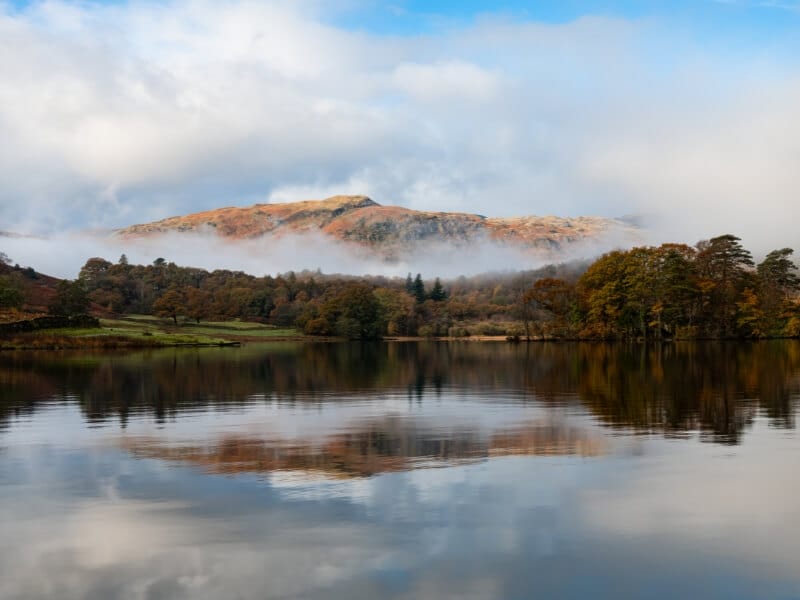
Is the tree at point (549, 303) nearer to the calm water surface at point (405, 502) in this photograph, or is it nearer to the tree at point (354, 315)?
the tree at point (354, 315)

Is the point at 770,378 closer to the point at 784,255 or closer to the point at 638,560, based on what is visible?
the point at 638,560

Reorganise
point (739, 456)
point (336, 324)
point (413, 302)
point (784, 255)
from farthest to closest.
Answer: point (413, 302)
point (336, 324)
point (784, 255)
point (739, 456)

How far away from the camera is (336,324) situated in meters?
148

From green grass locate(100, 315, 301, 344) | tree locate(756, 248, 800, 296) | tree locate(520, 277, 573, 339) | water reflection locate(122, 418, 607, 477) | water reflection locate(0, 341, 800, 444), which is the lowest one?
water reflection locate(0, 341, 800, 444)

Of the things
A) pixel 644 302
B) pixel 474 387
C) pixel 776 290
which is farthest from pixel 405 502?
pixel 776 290

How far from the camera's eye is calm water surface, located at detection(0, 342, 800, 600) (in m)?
8.67

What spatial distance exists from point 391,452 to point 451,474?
9.23 feet

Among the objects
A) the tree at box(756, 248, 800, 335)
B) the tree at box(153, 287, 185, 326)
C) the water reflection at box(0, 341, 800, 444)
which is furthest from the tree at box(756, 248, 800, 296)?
the tree at box(153, 287, 185, 326)

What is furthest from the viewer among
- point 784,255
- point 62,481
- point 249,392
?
point 784,255

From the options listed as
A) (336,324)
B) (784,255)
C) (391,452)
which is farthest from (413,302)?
(391,452)

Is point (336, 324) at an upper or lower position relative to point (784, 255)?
lower

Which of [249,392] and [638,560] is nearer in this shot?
[638,560]

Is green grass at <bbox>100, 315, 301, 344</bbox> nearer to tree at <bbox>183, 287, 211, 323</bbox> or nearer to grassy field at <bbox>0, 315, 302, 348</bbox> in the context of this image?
grassy field at <bbox>0, 315, 302, 348</bbox>

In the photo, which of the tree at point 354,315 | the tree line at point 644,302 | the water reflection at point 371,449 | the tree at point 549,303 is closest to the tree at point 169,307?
the tree line at point 644,302
